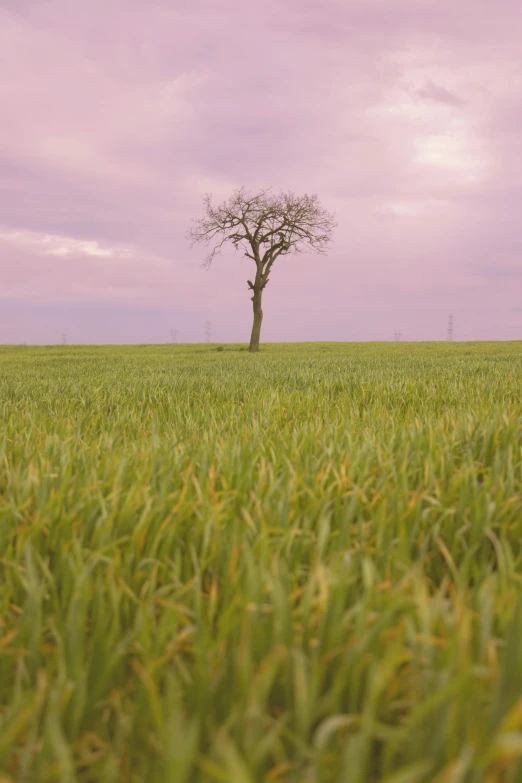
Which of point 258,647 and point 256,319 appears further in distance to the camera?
point 256,319

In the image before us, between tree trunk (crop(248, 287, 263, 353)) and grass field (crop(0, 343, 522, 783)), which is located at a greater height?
tree trunk (crop(248, 287, 263, 353))

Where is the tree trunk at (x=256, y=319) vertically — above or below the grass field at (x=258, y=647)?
above

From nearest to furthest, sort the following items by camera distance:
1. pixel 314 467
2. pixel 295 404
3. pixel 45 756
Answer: pixel 45 756 < pixel 314 467 < pixel 295 404

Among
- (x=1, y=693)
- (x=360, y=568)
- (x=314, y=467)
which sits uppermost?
(x=314, y=467)

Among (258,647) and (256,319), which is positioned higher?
(256,319)

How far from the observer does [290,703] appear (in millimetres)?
1034

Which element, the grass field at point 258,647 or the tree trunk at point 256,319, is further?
the tree trunk at point 256,319

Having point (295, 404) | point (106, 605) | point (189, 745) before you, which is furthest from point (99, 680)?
point (295, 404)

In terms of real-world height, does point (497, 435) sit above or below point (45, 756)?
above

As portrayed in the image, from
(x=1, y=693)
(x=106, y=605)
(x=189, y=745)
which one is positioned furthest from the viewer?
(x=106, y=605)

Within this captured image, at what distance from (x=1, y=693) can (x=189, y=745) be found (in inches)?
27.3

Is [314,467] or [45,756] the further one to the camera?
[314,467]

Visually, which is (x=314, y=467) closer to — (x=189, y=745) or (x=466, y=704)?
(x=466, y=704)

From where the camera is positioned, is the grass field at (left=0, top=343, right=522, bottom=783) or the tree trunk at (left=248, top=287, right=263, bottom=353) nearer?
the grass field at (left=0, top=343, right=522, bottom=783)
